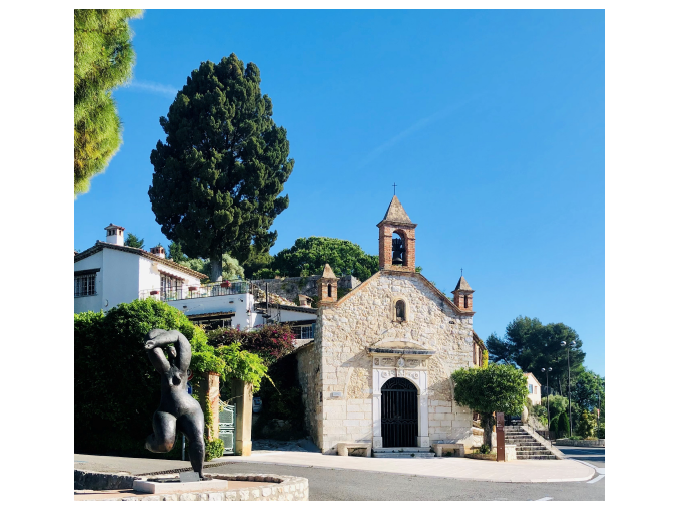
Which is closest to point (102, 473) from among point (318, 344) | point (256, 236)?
point (318, 344)

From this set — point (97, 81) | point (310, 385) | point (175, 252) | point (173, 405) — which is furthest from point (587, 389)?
point (97, 81)

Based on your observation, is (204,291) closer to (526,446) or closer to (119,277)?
(119,277)

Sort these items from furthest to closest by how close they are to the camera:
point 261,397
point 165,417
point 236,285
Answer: point 236,285 → point 261,397 → point 165,417

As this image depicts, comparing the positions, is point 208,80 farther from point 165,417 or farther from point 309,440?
point 165,417

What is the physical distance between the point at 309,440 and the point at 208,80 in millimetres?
22577

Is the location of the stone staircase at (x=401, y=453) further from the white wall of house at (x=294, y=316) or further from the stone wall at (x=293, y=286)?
the stone wall at (x=293, y=286)

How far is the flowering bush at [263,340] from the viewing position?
23297 mm

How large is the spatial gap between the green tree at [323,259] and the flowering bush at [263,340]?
23.0m

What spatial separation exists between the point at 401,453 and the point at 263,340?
658 cm

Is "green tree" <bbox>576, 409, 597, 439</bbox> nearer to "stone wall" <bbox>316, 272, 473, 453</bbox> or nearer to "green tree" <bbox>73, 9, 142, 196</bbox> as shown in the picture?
"stone wall" <bbox>316, 272, 473, 453</bbox>

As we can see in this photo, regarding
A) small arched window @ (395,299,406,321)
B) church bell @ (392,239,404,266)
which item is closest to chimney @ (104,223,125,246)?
church bell @ (392,239,404,266)

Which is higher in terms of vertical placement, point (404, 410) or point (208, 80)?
point (208, 80)

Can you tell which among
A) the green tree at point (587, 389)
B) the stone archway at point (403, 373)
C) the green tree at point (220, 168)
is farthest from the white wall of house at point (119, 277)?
the green tree at point (587, 389)

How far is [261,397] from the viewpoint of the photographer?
22391 millimetres
